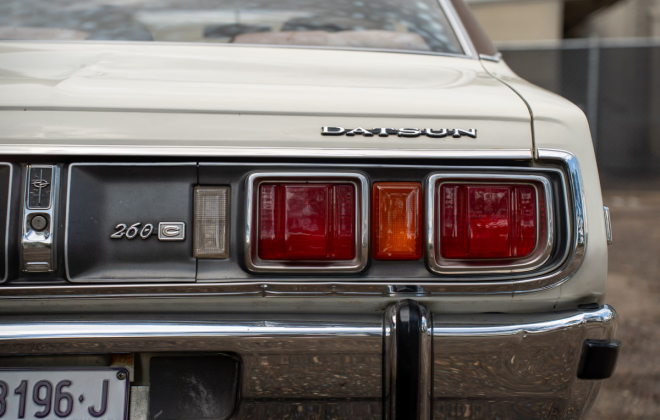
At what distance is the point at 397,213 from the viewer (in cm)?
125

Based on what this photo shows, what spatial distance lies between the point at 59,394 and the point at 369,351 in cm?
66

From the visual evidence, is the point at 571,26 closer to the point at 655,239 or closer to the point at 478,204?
the point at 655,239

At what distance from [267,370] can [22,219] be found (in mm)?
598

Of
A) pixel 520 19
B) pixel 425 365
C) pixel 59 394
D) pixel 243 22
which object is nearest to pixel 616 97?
pixel 520 19

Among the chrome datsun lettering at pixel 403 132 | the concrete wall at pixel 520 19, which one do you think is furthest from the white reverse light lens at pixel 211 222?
the concrete wall at pixel 520 19

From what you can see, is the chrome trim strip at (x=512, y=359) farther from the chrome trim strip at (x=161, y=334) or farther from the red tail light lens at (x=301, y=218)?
the red tail light lens at (x=301, y=218)

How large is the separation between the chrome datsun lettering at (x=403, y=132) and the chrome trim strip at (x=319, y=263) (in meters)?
0.09

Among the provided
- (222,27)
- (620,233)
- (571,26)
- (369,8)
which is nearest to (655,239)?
(620,233)

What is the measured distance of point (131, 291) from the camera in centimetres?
125

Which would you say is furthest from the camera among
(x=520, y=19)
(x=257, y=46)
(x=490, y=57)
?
(x=520, y=19)

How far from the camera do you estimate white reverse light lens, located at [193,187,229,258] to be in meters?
1.26

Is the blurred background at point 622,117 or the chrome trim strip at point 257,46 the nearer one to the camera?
the chrome trim strip at point 257,46

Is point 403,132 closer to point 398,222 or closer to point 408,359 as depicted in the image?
point 398,222

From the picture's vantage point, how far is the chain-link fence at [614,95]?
28.0 ft
